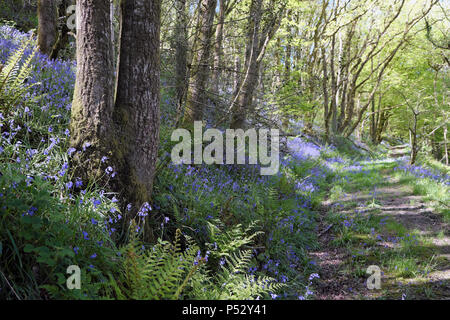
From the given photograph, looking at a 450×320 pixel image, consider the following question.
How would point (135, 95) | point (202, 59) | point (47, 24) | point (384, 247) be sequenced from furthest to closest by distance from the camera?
1. point (47, 24)
2. point (202, 59)
3. point (384, 247)
4. point (135, 95)

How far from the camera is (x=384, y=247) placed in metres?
4.54

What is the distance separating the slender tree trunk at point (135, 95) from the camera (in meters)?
3.08

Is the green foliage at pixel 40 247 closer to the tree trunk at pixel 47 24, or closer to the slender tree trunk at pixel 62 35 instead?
the tree trunk at pixel 47 24

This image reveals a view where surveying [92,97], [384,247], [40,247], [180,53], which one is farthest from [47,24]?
[384,247]

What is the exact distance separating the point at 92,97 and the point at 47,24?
4583 mm

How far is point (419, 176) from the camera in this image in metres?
8.52

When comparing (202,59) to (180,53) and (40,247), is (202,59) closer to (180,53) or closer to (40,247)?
(180,53)

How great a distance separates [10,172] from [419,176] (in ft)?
32.5

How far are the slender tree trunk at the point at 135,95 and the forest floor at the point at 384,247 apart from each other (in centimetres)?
279

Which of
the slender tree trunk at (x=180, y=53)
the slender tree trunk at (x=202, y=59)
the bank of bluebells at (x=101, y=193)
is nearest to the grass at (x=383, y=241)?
the bank of bluebells at (x=101, y=193)

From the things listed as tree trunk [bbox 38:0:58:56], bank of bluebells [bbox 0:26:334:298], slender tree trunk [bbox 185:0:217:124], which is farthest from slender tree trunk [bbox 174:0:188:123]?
tree trunk [bbox 38:0:58:56]

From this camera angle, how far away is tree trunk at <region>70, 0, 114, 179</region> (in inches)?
115
